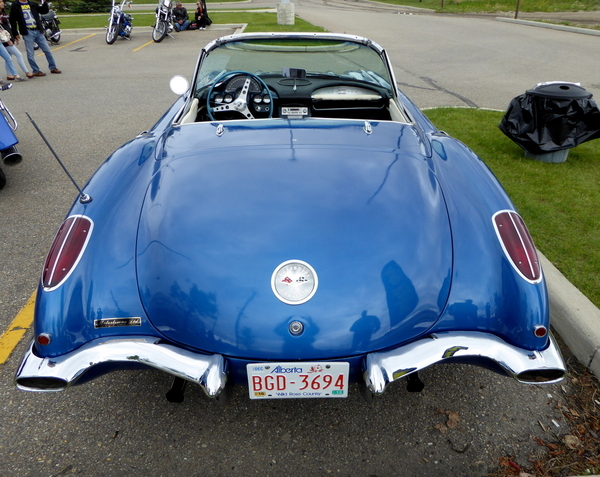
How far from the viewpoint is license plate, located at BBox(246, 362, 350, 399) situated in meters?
1.65

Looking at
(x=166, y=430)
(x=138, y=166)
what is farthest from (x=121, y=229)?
(x=166, y=430)

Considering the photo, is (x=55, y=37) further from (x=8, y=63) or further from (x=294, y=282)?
(x=294, y=282)

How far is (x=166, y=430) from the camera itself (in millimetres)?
2068

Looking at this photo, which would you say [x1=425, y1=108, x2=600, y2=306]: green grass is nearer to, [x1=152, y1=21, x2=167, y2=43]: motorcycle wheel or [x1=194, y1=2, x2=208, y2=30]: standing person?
[x1=152, y1=21, x2=167, y2=43]: motorcycle wheel

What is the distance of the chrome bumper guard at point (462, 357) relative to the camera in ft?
5.30

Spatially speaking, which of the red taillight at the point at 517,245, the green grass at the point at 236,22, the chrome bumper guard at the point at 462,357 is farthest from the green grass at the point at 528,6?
the chrome bumper guard at the point at 462,357

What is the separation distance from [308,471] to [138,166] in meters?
1.68

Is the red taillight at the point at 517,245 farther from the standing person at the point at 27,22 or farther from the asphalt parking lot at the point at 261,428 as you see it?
the standing person at the point at 27,22

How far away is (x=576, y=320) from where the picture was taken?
2480 mm

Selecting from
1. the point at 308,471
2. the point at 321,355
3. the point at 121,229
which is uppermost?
the point at 121,229

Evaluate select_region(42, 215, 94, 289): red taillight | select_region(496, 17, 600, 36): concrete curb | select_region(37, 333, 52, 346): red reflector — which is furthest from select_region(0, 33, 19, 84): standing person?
select_region(496, 17, 600, 36): concrete curb

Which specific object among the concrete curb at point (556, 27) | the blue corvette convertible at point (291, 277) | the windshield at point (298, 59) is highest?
the windshield at point (298, 59)

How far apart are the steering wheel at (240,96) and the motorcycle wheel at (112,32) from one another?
526 inches

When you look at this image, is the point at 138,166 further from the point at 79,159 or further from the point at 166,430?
the point at 79,159
